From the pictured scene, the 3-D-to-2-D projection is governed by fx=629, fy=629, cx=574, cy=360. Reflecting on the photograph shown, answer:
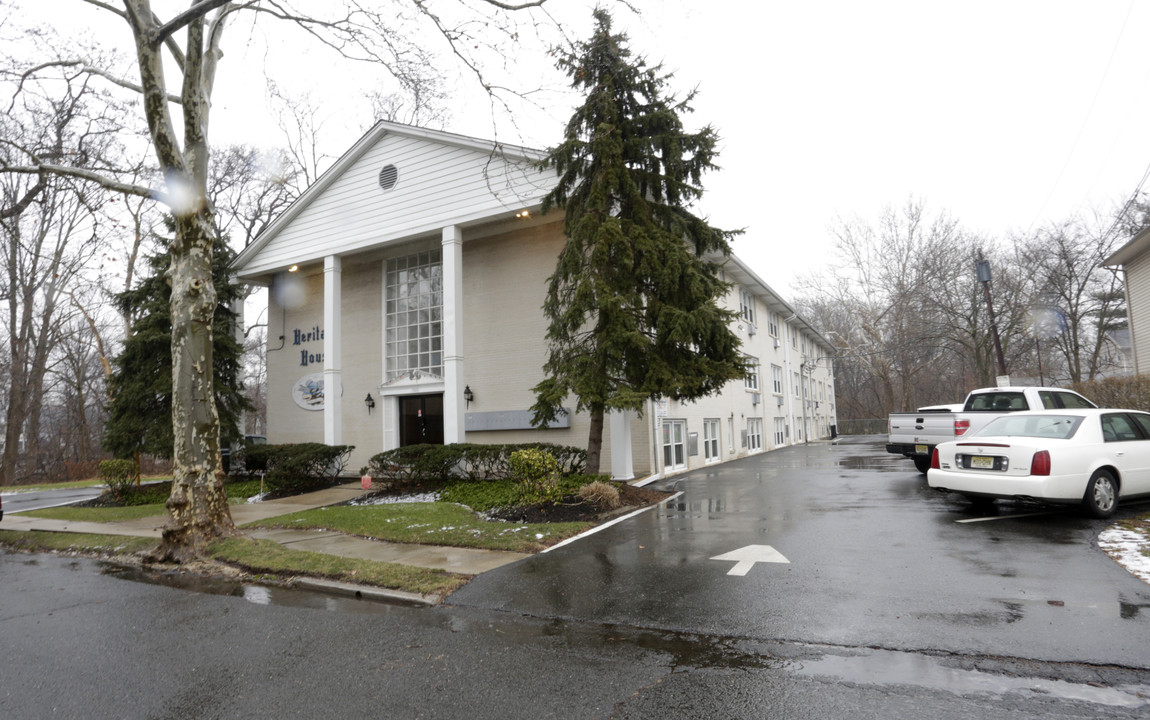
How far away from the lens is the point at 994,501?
32.7ft

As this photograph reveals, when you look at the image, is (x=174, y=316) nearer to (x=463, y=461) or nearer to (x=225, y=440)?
(x=463, y=461)

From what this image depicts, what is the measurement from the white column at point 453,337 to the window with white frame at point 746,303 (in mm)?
12629

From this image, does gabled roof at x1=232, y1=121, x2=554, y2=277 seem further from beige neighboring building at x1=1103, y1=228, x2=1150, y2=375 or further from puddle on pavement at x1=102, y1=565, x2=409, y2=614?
beige neighboring building at x1=1103, y1=228, x2=1150, y2=375

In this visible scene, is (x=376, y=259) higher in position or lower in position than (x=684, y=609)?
higher

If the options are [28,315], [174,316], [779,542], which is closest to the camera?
[779,542]

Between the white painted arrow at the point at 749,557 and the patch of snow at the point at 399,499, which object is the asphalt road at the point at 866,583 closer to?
the white painted arrow at the point at 749,557

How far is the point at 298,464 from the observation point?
1566 centimetres

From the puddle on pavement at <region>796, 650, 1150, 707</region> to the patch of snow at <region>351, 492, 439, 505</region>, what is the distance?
10.2 m

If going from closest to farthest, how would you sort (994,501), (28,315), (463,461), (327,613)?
(327,613), (994,501), (463,461), (28,315)

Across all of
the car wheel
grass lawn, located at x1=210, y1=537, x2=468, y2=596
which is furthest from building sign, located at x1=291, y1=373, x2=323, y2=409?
the car wheel

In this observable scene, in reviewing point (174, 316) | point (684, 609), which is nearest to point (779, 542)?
point (684, 609)

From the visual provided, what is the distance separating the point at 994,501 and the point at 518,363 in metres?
10.6

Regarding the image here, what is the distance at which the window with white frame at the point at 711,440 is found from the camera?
2014 centimetres

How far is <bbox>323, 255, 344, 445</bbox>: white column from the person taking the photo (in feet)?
58.5
